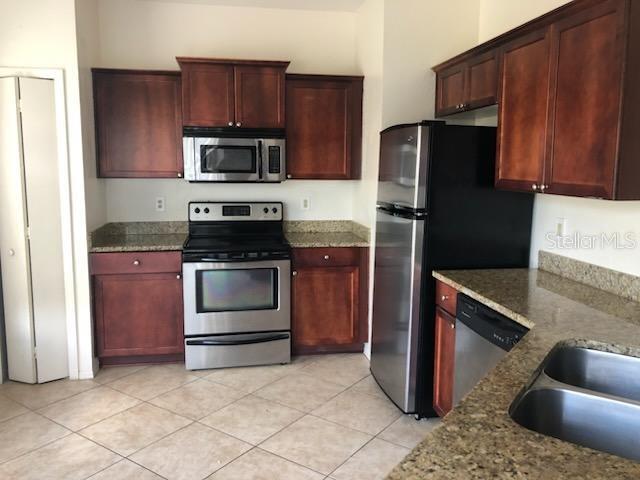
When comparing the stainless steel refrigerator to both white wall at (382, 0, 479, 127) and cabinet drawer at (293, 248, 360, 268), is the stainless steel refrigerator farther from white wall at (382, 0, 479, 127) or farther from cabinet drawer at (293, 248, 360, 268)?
cabinet drawer at (293, 248, 360, 268)

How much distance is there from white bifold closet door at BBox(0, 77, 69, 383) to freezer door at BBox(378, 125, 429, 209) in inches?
84.1

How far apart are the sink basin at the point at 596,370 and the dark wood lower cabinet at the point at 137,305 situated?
263 cm

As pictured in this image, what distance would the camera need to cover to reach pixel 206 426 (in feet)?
9.42

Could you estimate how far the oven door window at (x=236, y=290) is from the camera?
3582 mm

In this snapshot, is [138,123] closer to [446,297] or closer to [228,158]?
[228,158]

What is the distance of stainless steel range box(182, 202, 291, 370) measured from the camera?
11.7 ft

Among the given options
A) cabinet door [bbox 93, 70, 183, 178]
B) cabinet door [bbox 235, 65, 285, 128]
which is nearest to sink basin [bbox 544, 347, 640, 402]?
cabinet door [bbox 235, 65, 285, 128]

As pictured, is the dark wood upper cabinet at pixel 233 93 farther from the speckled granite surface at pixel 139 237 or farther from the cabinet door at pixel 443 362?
the cabinet door at pixel 443 362

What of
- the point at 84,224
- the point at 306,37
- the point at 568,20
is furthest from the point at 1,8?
the point at 568,20

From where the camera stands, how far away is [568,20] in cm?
213

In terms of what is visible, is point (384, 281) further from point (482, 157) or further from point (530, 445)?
point (530, 445)

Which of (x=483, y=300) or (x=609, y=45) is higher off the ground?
(x=609, y=45)

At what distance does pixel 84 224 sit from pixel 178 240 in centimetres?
67

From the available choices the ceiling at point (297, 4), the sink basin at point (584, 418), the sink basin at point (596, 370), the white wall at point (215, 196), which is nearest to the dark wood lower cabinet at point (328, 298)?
the white wall at point (215, 196)
